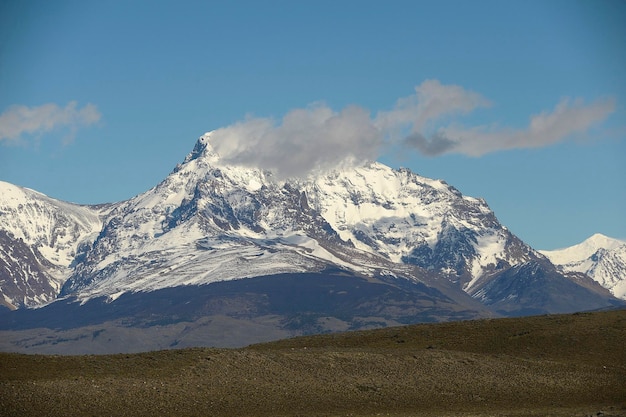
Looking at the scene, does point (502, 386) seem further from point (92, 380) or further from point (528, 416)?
point (92, 380)

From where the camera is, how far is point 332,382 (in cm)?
11206

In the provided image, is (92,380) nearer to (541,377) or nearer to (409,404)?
(409,404)

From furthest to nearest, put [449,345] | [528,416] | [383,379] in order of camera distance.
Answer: [449,345] → [383,379] → [528,416]

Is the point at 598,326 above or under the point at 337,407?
above

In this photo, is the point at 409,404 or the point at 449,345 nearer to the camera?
the point at 409,404

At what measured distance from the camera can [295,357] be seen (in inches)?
4702

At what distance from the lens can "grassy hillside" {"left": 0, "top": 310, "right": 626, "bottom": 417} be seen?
96.8 m

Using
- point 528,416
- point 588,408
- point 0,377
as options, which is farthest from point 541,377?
point 0,377

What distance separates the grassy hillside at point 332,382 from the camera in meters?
96.8

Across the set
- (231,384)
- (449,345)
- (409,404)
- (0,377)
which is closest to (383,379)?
(409,404)

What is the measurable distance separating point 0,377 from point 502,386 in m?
54.0

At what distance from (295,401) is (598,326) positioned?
199 ft

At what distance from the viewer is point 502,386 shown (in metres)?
116

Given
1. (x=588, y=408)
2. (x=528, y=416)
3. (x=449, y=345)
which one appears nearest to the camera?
(x=528, y=416)
